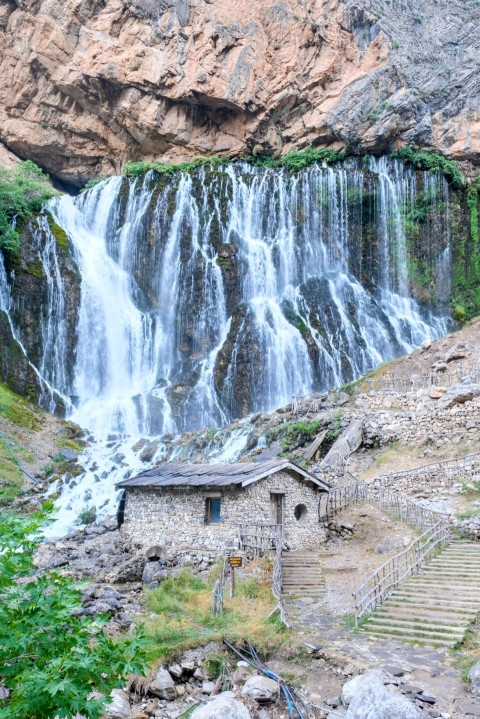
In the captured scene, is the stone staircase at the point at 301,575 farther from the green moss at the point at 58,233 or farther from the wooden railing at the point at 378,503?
the green moss at the point at 58,233

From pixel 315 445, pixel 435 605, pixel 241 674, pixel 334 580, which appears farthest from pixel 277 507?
pixel 315 445

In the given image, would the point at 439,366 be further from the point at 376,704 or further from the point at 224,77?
the point at 224,77

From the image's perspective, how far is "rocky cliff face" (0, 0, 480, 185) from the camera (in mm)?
48812

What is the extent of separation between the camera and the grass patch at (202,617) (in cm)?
1048

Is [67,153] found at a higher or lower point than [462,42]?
lower

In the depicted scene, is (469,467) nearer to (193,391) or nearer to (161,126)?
(193,391)

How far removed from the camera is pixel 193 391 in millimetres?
37281

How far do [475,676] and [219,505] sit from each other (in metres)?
8.54

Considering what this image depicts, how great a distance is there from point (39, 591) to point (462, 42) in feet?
194

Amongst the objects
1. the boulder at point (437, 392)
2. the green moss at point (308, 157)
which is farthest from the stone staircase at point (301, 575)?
the green moss at point (308, 157)

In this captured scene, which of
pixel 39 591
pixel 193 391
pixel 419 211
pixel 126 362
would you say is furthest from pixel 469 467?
pixel 419 211

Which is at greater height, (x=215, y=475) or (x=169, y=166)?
(x=169, y=166)

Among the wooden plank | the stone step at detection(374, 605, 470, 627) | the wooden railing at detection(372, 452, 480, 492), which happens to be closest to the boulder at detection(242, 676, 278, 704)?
the stone step at detection(374, 605, 470, 627)

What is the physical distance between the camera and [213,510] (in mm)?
16281
